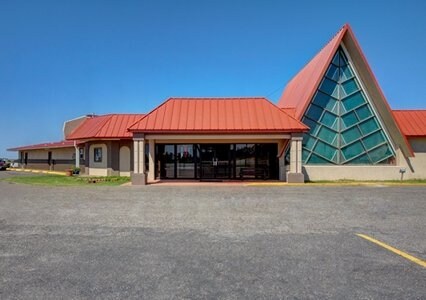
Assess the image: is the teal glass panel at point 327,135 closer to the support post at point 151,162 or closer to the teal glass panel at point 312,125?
the teal glass panel at point 312,125

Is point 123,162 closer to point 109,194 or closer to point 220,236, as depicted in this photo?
point 109,194

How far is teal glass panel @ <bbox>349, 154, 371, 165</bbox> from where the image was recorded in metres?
23.3

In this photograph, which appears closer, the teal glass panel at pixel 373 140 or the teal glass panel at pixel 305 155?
the teal glass panel at pixel 305 155

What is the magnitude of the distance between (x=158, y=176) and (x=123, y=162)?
3.78 meters

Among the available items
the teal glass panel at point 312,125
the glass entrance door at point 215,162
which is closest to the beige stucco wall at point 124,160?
the glass entrance door at point 215,162

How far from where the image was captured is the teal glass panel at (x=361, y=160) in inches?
917

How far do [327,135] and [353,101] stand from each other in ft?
9.90

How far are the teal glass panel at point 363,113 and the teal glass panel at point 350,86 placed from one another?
128 cm

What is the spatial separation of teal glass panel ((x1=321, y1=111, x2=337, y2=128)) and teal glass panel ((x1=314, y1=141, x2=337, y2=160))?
1.36m

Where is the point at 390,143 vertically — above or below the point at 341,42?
below

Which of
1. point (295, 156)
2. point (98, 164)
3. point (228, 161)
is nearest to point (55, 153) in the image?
point (98, 164)

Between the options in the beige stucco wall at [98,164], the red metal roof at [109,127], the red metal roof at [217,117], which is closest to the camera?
the red metal roof at [217,117]

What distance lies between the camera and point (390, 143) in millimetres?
23547

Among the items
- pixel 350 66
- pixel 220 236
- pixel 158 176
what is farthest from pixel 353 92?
pixel 220 236
